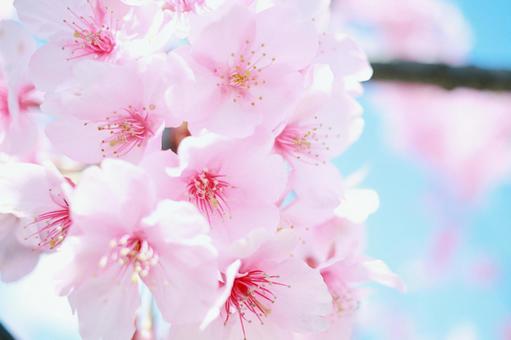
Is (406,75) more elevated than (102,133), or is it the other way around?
(102,133)

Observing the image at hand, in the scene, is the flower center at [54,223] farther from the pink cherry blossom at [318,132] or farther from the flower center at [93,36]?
the pink cherry blossom at [318,132]

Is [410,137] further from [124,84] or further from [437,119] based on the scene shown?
[124,84]

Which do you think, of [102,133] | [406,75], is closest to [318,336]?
[102,133]

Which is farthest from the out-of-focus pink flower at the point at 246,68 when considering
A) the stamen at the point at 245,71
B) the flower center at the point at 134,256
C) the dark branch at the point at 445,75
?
the dark branch at the point at 445,75

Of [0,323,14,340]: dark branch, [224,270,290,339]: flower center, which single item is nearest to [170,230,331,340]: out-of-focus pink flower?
[224,270,290,339]: flower center

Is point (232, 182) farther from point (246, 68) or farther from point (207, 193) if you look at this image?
point (246, 68)

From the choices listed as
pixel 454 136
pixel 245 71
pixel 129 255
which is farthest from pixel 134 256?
pixel 454 136
